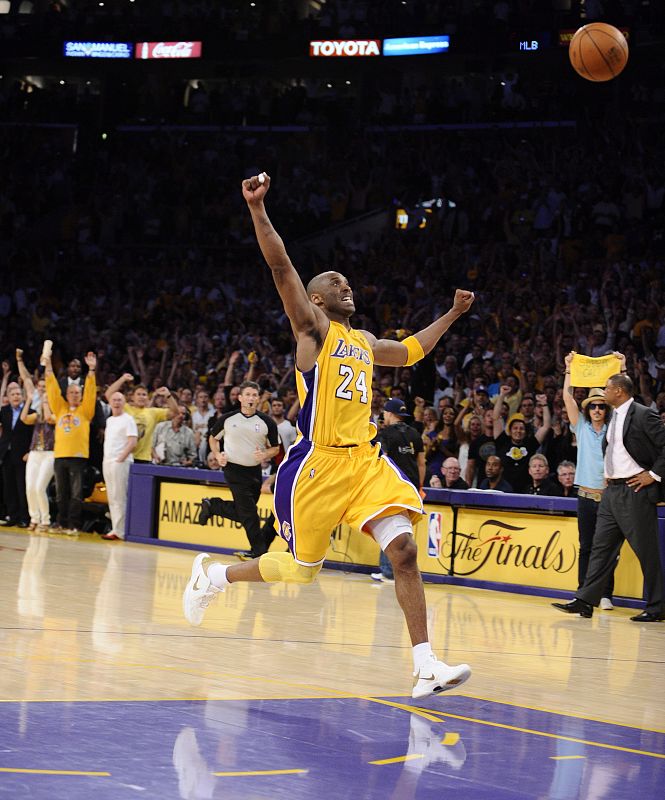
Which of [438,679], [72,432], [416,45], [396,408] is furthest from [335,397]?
[416,45]

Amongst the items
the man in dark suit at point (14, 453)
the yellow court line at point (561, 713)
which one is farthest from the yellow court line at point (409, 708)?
the man in dark suit at point (14, 453)

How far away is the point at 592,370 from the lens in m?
11.0

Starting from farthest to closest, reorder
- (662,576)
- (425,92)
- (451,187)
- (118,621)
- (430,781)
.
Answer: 1. (425,92)
2. (451,187)
3. (662,576)
4. (118,621)
5. (430,781)

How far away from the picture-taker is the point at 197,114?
2970 cm

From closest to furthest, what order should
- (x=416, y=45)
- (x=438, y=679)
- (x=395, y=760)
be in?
1. (x=395, y=760)
2. (x=438, y=679)
3. (x=416, y=45)

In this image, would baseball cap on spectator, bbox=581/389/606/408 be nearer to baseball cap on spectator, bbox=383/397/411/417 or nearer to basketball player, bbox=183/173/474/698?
baseball cap on spectator, bbox=383/397/411/417

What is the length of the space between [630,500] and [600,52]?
4.80 meters

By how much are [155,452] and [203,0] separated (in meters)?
18.2

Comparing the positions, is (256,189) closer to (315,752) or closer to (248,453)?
(315,752)

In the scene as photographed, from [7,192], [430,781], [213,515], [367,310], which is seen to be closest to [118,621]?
[430,781]

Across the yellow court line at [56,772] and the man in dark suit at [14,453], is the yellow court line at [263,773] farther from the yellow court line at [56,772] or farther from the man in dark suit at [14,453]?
the man in dark suit at [14,453]

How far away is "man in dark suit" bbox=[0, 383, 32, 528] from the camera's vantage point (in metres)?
16.4

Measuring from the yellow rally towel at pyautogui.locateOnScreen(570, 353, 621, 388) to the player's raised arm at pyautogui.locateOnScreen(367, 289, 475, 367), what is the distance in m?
4.09

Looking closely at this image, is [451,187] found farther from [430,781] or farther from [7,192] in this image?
[430,781]
